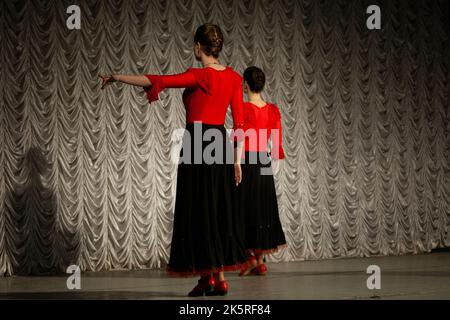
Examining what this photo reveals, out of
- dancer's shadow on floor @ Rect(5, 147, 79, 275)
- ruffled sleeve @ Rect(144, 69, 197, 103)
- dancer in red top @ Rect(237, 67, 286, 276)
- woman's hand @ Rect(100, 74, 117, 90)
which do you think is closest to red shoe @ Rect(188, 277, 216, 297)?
ruffled sleeve @ Rect(144, 69, 197, 103)

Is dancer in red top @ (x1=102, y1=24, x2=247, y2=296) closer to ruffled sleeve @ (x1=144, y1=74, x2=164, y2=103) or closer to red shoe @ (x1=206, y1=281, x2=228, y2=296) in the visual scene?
red shoe @ (x1=206, y1=281, x2=228, y2=296)

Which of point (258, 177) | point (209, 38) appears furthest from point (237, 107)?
point (258, 177)

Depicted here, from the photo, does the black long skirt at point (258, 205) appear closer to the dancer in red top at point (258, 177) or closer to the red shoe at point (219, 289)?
the dancer in red top at point (258, 177)

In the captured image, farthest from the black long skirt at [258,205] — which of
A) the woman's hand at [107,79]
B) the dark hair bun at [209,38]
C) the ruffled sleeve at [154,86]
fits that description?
the woman's hand at [107,79]

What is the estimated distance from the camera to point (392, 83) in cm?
993

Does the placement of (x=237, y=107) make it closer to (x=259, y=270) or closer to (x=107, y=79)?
(x=107, y=79)

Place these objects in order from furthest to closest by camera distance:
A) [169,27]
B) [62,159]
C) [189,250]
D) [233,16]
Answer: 1. [233,16]
2. [169,27]
3. [62,159]
4. [189,250]

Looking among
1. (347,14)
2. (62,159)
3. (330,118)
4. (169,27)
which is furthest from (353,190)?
(62,159)

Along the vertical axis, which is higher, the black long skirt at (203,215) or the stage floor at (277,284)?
the black long skirt at (203,215)

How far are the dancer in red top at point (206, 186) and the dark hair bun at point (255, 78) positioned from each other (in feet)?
4.86

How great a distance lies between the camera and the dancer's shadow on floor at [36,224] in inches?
277

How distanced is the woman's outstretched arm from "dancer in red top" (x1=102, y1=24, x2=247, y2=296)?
256 millimetres

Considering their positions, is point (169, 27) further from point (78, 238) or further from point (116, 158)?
point (78, 238)

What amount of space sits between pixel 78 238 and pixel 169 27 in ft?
→ 7.02
